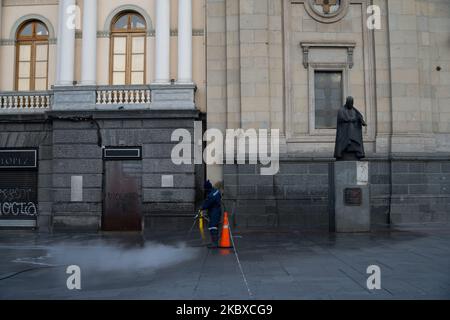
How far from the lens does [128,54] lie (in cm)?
1977

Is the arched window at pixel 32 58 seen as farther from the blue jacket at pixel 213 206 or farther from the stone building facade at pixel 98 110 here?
the blue jacket at pixel 213 206

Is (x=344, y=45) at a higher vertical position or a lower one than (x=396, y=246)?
higher

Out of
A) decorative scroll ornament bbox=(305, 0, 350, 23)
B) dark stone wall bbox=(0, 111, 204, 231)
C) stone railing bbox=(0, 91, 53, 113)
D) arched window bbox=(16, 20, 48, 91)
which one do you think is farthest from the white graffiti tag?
decorative scroll ornament bbox=(305, 0, 350, 23)

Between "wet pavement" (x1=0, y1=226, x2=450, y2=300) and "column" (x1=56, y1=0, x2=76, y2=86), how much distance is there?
281 inches

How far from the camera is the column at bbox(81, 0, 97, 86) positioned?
62.7 feet

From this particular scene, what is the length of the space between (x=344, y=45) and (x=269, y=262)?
1160 cm

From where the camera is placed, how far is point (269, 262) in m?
10.6

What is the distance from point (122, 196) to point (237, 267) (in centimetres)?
964

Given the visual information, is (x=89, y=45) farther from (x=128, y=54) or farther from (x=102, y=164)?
(x=102, y=164)

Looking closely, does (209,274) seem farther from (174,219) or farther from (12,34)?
(12,34)

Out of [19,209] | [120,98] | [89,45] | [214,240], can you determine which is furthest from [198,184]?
[19,209]

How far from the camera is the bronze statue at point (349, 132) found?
15039 millimetres

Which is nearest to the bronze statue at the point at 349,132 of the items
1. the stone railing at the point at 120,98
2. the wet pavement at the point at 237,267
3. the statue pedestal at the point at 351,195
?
the statue pedestal at the point at 351,195

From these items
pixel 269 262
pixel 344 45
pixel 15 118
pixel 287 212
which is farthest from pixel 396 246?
pixel 15 118
